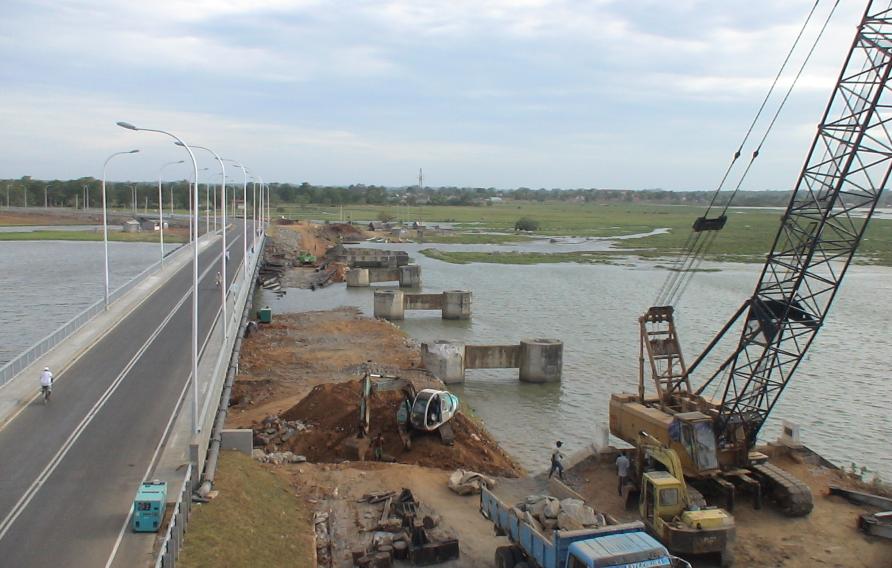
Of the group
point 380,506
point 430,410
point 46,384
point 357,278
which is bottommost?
point 380,506

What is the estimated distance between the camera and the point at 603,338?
55.8 metres

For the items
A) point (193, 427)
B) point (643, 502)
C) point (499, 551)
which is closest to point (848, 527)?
point (643, 502)

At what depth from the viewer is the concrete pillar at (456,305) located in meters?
63.2

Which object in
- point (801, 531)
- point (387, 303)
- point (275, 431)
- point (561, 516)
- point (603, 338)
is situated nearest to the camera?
point (561, 516)

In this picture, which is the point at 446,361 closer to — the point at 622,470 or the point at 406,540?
the point at 622,470

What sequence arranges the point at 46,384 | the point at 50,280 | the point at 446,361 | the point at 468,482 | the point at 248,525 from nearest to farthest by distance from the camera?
the point at 248,525 < the point at 468,482 < the point at 46,384 < the point at 446,361 < the point at 50,280

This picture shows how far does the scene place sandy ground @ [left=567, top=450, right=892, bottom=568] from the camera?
2238 centimetres

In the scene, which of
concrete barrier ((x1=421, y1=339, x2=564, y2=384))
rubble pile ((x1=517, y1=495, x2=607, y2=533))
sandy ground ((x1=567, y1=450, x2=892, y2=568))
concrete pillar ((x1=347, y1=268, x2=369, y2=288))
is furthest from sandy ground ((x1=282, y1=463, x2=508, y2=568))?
concrete pillar ((x1=347, y1=268, x2=369, y2=288))

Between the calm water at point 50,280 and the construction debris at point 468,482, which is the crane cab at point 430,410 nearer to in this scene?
the construction debris at point 468,482

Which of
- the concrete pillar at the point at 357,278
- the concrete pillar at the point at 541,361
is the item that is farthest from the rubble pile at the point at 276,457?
the concrete pillar at the point at 357,278

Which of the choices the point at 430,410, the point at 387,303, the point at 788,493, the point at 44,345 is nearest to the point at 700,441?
the point at 788,493

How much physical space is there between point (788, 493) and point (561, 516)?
1031 cm

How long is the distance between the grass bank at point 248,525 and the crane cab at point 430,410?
6796 millimetres

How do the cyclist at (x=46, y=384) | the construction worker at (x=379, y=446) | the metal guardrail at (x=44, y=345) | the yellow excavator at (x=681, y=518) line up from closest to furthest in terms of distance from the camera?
1. the yellow excavator at (x=681, y=518)
2. the cyclist at (x=46, y=384)
3. the metal guardrail at (x=44, y=345)
4. the construction worker at (x=379, y=446)
